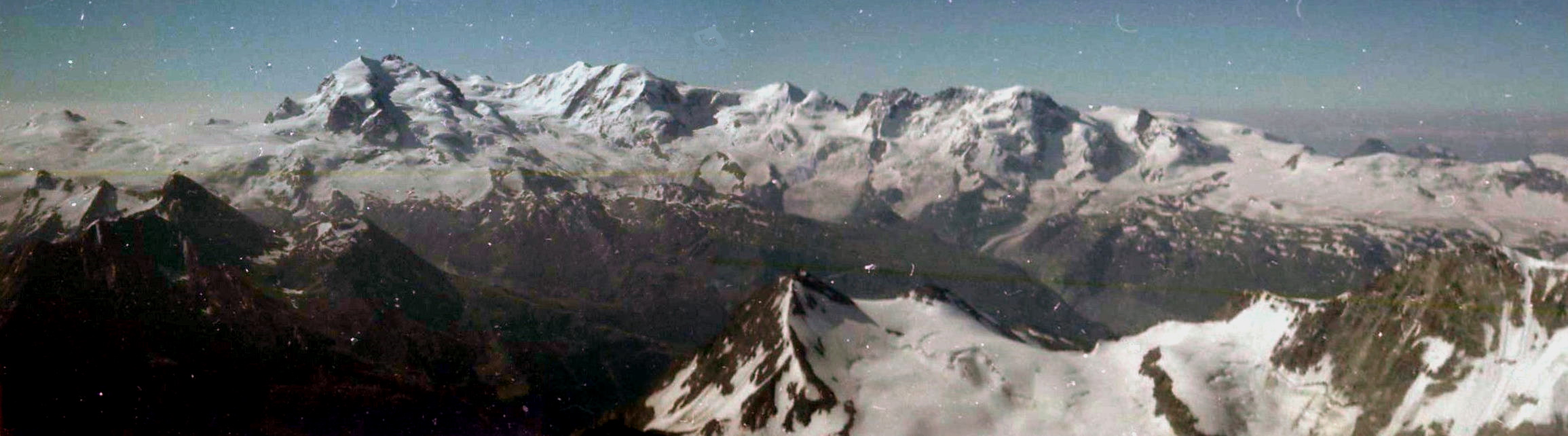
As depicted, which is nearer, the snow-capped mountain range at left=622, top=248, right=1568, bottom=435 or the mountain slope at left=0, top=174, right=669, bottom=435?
the snow-capped mountain range at left=622, top=248, right=1568, bottom=435

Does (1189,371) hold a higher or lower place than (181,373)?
higher

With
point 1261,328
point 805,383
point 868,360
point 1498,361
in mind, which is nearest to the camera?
point 1498,361

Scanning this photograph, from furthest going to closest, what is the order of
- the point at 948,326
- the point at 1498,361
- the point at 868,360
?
the point at 948,326
the point at 868,360
the point at 1498,361

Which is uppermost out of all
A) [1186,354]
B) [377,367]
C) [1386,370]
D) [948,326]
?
[1386,370]

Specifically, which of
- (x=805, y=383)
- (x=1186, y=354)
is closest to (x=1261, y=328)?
(x=1186, y=354)

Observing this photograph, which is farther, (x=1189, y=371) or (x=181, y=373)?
(x=181, y=373)

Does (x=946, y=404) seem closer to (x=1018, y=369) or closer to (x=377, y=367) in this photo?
(x=1018, y=369)

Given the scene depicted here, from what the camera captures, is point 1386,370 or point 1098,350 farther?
point 1098,350

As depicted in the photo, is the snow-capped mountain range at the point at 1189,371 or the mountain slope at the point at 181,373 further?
the mountain slope at the point at 181,373

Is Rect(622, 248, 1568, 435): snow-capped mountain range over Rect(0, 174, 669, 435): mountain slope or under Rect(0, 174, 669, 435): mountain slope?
over

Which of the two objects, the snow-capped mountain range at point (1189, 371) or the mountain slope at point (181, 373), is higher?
the snow-capped mountain range at point (1189, 371)

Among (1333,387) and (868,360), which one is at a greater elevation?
(1333,387)
